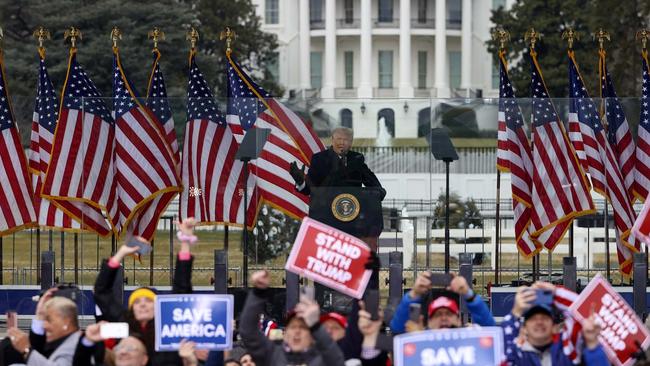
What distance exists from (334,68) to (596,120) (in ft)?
282

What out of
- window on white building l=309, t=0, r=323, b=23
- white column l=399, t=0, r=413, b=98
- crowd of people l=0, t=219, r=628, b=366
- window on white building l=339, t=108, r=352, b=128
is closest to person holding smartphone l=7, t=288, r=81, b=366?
crowd of people l=0, t=219, r=628, b=366

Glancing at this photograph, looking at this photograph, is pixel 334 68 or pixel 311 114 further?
pixel 334 68

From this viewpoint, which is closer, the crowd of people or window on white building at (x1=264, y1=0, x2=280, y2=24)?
the crowd of people

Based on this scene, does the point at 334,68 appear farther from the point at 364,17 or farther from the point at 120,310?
the point at 120,310

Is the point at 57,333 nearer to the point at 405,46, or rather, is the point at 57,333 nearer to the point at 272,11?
the point at 405,46

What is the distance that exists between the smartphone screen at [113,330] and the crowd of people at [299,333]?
5 cm

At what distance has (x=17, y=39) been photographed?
64.2m

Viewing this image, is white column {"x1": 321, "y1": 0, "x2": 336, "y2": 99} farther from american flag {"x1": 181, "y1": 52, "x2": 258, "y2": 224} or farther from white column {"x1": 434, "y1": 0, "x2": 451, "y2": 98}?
american flag {"x1": 181, "y1": 52, "x2": 258, "y2": 224}

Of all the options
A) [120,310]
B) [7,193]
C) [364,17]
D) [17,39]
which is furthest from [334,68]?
[120,310]

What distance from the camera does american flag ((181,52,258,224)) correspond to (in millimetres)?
21656

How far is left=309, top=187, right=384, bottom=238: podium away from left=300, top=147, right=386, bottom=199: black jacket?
65mm

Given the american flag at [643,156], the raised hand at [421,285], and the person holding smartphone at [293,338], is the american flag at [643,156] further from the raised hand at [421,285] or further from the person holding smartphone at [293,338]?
the raised hand at [421,285]

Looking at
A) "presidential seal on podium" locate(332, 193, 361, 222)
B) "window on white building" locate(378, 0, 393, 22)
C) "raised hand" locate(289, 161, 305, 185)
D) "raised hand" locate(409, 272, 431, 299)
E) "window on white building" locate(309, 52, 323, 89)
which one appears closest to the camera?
"raised hand" locate(409, 272, 431, 299)

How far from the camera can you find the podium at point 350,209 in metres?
20.7
